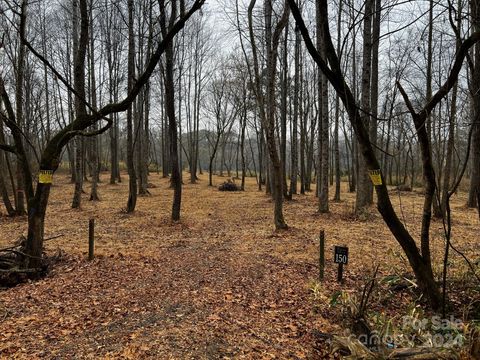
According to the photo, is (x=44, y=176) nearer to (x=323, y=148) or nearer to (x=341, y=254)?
(x=341, y=254)

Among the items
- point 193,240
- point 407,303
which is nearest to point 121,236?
point 193,240

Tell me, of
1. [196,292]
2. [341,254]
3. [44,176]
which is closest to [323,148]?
[341,254]

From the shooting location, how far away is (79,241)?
7.22 m

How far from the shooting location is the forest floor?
3252mm

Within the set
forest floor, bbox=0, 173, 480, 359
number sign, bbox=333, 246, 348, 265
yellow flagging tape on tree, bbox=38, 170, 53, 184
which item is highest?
yellow flagging tape on tree, bbox=38, 170, 53, 184

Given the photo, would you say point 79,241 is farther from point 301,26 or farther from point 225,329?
point 301,26

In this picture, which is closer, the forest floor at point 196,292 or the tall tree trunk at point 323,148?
the forest floor at point 196,292

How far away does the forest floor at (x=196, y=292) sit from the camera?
325 centimetres

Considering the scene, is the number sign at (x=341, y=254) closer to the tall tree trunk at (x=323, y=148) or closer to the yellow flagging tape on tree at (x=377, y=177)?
the yellow flagging tape on tree at (x=377, y=177)

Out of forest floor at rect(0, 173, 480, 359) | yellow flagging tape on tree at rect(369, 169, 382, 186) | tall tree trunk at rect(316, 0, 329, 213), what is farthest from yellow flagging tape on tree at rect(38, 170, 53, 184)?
tall tree trunk at rect(316, 0, 329, 213)

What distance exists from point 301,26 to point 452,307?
3.55 meters

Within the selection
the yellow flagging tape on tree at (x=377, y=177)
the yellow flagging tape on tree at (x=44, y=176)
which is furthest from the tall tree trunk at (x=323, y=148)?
the yellow flagging tape on tree at (x=44, y=176)

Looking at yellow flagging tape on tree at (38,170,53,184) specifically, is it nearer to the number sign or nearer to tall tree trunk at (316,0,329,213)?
A: the number sign

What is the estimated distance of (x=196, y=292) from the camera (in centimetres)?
452
